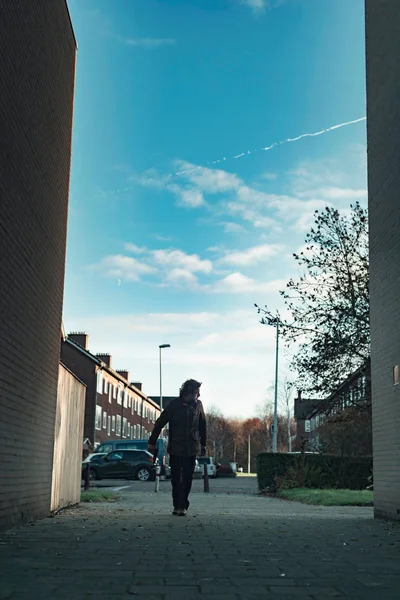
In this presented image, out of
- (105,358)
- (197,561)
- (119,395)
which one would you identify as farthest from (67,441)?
(119,395)

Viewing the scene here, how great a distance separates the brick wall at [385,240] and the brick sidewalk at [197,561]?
159cm

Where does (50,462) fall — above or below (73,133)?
below

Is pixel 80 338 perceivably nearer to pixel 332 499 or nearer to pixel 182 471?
pixel 332 499

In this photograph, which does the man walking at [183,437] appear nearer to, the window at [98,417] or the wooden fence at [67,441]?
the wooden fence at [67,441]

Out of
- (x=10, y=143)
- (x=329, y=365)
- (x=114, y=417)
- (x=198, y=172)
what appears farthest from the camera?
(x=114, y=417)

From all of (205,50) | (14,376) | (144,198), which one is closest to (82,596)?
(14,376)

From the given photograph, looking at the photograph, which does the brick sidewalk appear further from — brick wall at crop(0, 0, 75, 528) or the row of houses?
the row of houses

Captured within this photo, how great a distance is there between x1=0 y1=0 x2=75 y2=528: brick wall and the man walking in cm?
165

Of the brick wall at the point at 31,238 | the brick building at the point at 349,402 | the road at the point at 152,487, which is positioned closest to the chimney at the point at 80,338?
the road at the point at 152,487

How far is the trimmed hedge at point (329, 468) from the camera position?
23141mm

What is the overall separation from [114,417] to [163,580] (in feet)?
192

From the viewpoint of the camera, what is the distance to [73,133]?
41.3 feet

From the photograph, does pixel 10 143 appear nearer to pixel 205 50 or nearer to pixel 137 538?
pixel 137 538

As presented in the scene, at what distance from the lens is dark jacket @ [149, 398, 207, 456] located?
9727 millimetres
